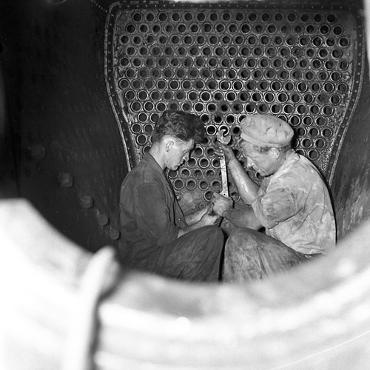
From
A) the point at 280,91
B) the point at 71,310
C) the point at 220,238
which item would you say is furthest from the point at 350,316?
the point at 280,91

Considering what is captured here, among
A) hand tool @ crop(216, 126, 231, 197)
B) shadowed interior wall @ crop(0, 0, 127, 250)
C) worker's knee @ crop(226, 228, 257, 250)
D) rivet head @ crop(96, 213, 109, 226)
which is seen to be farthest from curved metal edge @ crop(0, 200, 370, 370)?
hand tool @ crop(216, 126, 231, 197)

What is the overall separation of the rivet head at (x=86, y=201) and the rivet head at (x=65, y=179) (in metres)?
0.12

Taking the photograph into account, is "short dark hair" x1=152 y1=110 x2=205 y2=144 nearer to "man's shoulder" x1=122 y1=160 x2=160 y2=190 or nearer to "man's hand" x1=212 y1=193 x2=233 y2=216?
"man's shoulder" x1=122 y1=160 x2=160 y2=190

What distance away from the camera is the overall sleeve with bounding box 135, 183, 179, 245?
240 centimetres

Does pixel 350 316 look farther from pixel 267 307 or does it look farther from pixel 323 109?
pixel 323 109

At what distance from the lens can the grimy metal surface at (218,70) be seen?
3084 millimetres

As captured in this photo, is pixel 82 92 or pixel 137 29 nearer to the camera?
pixel 82 92

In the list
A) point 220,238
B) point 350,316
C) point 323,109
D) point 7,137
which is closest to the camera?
point 350,316

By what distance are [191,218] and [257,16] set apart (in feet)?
3.66

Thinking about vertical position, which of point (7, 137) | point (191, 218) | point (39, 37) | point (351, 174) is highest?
point (39, 37)

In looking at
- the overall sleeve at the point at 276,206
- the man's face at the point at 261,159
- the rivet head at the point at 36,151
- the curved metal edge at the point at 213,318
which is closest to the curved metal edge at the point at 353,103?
the man's face at the point at 261,159

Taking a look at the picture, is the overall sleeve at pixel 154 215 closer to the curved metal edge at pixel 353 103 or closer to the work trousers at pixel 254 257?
the work trousers at pixel 254 257

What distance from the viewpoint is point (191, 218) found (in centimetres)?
272

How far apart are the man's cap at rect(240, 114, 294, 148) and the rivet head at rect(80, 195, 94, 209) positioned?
2.27 feet
